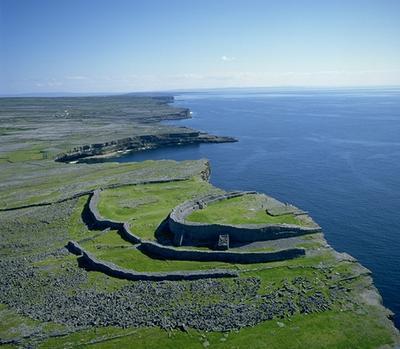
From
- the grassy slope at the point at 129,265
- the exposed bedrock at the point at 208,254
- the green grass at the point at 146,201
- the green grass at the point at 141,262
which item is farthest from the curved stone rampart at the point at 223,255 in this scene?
the green grass at the point at 146,201

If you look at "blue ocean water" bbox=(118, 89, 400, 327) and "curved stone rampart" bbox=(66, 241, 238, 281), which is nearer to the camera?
"curved stone rampart" bbox=(66, 241, 238, 281)

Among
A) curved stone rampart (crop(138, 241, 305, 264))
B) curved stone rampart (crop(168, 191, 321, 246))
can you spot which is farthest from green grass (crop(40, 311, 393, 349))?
curved stone rampart (crop(168, 191, 321, 246))

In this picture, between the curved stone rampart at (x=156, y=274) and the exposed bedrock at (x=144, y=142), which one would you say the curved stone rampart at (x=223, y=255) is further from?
the exposed bedrock at (x=144, y=142)

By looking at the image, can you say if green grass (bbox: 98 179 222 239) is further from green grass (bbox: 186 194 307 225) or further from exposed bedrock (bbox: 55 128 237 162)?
exposed bedrock (bbox: 55 128 237 162)

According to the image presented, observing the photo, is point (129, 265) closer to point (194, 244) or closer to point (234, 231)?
point (194, 244)

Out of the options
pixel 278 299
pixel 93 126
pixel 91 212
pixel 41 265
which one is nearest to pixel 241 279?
pixel 278 299
